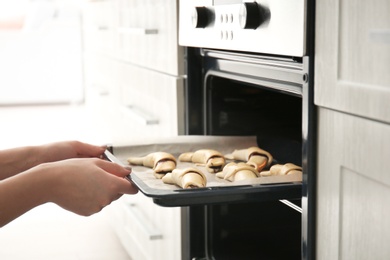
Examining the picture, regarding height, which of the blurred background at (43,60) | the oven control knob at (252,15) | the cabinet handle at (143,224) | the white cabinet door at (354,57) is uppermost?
the oven control knob at (252,15)

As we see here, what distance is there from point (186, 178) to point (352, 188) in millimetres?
301

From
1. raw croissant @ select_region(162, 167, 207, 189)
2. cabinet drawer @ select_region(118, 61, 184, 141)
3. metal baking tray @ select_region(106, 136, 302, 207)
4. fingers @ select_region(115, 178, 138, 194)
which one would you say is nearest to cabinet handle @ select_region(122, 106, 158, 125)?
cabinet drawer @ select_region(118, 61, 184, 141)

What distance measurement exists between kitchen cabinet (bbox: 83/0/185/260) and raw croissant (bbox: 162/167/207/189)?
31cm

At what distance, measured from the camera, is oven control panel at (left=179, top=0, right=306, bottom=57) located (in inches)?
37.4

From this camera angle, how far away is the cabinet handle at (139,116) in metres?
1.76

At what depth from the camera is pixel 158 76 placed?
173 cm

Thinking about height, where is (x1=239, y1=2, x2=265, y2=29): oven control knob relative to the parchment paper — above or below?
above

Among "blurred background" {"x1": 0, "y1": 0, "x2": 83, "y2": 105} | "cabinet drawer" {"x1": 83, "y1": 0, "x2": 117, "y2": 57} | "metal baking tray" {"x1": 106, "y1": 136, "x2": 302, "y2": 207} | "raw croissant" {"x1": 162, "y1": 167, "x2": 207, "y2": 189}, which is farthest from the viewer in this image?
"blurred background" {"x1": 0, "y1": 0, "x2": 83, "y2": 105}

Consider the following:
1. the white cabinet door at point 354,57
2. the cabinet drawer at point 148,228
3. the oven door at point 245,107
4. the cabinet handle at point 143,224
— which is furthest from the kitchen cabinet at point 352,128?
the cabinet handle at point 143,224

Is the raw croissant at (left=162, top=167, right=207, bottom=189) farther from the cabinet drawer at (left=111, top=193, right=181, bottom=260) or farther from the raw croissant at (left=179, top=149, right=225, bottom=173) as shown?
the cabinet drawer at (left=111, top=193, right=181, bottom=260)

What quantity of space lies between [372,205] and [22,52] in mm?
5692

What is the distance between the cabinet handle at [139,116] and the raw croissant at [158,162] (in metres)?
0.46

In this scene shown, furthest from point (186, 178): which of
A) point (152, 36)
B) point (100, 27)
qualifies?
point (100, 27)

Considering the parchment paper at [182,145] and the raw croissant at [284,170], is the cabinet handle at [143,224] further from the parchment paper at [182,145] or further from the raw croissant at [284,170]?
the raw croissant at [284,170]
